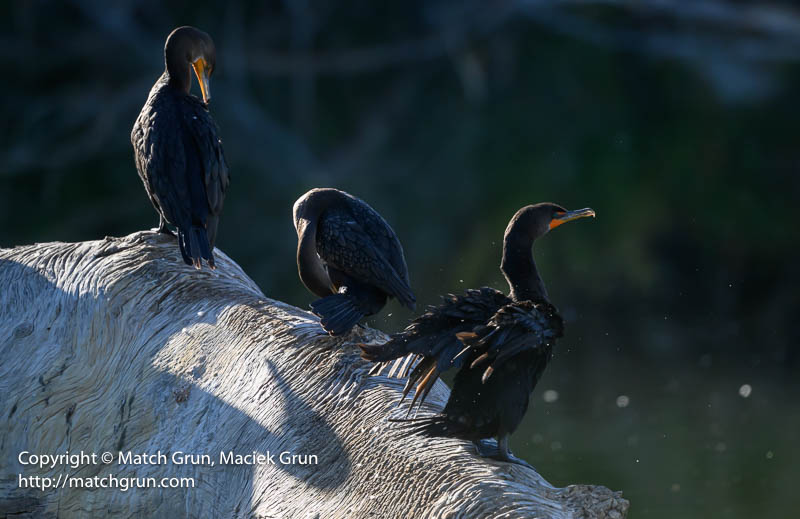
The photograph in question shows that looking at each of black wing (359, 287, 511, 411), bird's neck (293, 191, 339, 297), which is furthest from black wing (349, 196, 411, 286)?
black wing (359, 287, 511, 411)

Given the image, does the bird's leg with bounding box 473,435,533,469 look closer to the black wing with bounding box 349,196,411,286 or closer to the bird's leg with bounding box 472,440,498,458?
the bird's leg with bounding box 472,440,498,458

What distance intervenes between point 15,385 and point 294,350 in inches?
38.2

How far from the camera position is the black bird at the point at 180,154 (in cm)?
361

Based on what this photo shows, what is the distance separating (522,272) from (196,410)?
968mm

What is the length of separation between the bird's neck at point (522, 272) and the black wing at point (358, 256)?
1.33 feet

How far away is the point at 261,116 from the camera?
11.0 meters

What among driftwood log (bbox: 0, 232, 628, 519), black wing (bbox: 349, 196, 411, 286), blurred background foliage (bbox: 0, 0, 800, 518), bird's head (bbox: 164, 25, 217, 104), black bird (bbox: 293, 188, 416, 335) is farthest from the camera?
blurred background foliage (bbox: 0, 0, 800, 518)

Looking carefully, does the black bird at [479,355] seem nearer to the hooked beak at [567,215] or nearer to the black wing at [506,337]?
the black wing at [506,337]

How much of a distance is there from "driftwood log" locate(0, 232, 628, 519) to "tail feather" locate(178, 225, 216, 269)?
47 mm

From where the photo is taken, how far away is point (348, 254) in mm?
3357

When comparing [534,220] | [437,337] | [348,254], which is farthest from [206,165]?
[437,337]

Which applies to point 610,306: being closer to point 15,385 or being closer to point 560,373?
point 560,373

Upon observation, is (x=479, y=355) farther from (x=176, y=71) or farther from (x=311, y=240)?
(x=176, y=71)

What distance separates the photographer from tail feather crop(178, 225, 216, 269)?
131 inches
